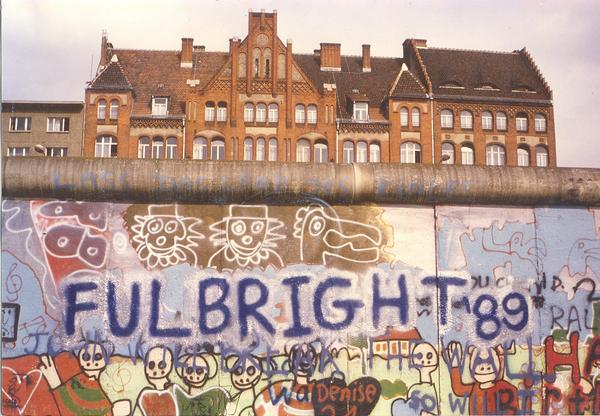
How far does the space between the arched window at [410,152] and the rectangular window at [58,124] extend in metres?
26.8

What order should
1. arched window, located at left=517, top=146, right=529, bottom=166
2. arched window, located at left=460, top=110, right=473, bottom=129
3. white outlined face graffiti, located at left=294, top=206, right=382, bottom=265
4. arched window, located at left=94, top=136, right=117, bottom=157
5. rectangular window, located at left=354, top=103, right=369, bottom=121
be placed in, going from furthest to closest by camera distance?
arched window, located at left=517, top=146, right=529, bottom=166 < arched window, located at left=460, top=110, right=473, bottom=129 < rectangular window, located at left=354, top=103, right=369, bottom=121 < arched window, located at left=94, top=136, right=117, bottom=157 < white outlined face graffiti, located at left=294, top=206, right=382, bottom=265

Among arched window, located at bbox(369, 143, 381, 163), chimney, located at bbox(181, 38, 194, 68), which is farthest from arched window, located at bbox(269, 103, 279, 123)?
chimney, located at bbox(181, 38, 194, 68)

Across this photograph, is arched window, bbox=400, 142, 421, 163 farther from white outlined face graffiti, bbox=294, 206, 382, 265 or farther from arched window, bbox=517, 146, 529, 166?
white outlined face graffiti, bbox=294, 206, 382, 265

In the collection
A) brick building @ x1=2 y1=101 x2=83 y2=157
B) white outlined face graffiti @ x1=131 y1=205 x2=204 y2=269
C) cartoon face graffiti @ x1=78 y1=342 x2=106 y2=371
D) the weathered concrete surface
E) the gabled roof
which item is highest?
the gabled roof

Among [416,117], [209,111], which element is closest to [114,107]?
[209,111]

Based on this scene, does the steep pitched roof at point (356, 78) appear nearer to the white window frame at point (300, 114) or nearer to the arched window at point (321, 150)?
the white window frame at point (300, 114)

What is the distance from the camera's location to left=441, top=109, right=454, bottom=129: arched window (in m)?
46.8

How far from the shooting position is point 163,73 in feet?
160

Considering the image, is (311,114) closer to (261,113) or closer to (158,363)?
(261,113)

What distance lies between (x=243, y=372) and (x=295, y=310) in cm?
97

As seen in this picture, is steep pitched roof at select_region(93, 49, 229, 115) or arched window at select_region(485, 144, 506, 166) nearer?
steep pitched roof at select_region(93, 49, 229, 115)

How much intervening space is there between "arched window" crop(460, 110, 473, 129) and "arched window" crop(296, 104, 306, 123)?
12923mm

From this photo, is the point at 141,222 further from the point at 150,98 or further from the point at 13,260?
the point at 150,98

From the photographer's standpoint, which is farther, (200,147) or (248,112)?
(248,112)
